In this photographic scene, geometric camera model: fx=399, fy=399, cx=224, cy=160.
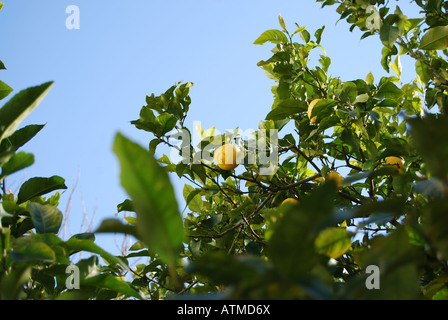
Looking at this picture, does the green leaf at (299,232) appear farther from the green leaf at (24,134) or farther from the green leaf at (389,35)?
the green leaf at (389,35)

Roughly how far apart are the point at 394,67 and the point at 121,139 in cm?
198

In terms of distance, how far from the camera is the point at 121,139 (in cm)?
31

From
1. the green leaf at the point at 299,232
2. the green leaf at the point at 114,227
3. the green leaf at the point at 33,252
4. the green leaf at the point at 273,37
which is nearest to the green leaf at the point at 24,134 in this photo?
the green leaf at the point at 33,252

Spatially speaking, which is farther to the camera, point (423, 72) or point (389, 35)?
point (423, 72)

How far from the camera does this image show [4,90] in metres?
0.94

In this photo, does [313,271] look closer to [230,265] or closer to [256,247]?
[230,265]

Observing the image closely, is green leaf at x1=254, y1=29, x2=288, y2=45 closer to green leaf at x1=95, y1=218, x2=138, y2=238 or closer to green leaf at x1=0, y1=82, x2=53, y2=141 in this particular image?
green leaf at x1=0, y1=82, x2=53, y2=141

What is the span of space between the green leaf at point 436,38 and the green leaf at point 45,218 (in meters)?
1.47

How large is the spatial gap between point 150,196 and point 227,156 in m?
1.22

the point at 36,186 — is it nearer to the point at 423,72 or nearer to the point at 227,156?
the point at 227,156

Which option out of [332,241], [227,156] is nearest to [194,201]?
[227,156]

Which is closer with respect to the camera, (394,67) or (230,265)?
(230,265)

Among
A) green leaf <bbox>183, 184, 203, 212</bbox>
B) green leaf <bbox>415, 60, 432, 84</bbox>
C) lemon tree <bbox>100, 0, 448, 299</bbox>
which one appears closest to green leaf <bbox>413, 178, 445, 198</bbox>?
lemon tree <bbox>100, 0, 448, 299</bbox>
